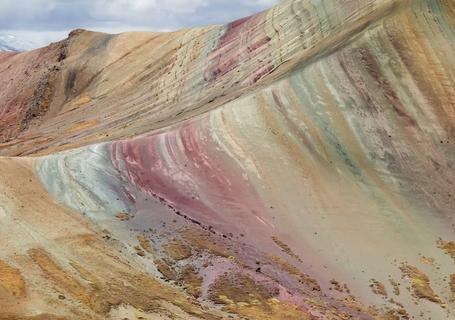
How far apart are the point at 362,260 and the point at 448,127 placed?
13877mm

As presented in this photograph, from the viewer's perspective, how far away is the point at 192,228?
1406 inches

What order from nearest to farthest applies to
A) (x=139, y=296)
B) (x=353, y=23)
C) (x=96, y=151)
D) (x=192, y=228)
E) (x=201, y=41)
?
(x=139, y=296) → (x=192, y=228) → (x=96, y=151) → (x=353, y=23) → (x=201, y=41)

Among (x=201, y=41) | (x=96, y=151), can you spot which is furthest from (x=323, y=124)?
(x=201, y=41)

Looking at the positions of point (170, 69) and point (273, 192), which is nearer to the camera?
point (273, 192)

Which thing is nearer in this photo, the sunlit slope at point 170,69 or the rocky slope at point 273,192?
the rocky slope at point 273,192

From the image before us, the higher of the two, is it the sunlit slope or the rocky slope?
the sunlit slope

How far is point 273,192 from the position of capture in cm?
4081

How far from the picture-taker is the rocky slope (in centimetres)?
2955

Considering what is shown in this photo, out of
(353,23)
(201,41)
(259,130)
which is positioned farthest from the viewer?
(201,41)

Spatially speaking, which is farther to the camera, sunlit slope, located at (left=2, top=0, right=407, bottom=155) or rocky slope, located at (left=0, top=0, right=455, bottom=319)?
sunlit slope, located at (left=2, top=0, right=407, bottom=155)

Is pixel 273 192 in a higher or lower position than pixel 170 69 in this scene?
lower

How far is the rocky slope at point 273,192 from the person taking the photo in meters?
29.5

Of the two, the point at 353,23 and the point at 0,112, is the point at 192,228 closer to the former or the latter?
the point at 353,23

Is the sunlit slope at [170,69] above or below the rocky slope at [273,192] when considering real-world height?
above
